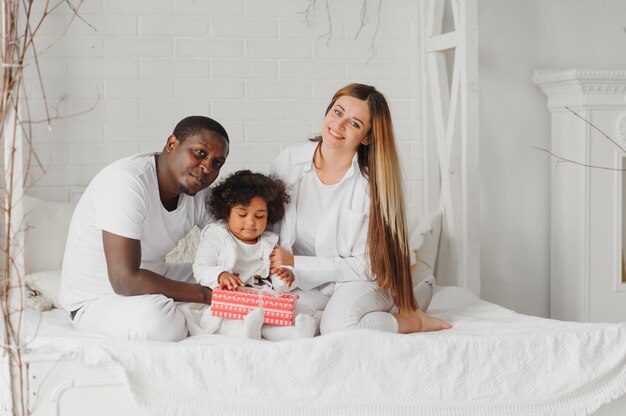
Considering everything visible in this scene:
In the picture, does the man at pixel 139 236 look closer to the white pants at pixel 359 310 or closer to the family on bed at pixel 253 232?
the family on bed at pixel 253 232

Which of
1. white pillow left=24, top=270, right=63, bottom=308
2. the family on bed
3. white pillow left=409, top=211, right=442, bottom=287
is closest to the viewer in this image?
the family on bed

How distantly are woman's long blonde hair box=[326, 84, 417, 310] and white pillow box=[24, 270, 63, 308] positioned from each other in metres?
1.24

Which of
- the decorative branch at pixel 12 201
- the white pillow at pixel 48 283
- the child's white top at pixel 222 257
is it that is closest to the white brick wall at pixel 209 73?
the white pillow at pixel 48 283

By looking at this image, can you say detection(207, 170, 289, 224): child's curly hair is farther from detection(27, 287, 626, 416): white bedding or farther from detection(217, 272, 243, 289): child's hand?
detection(27, 287, 626, 416): white bedding

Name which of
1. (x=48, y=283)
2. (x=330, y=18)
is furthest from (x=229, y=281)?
(x=330, y=18)

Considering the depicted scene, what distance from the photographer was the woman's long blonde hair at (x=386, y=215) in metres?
3.08

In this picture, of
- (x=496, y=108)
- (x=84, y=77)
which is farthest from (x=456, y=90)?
(x=84, y=77)

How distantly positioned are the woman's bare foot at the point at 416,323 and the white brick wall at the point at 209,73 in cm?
143

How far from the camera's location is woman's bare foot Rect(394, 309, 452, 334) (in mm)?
2994

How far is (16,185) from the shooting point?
240cm

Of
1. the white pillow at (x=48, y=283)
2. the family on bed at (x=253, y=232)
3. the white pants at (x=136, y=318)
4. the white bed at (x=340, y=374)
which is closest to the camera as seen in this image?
the white bed at (x=340, y=374)

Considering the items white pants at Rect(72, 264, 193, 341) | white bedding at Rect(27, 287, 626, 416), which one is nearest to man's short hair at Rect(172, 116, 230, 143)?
white pants at Rect(72, 264, 193, 341)

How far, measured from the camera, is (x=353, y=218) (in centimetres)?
315

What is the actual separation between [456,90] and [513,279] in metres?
1.06
